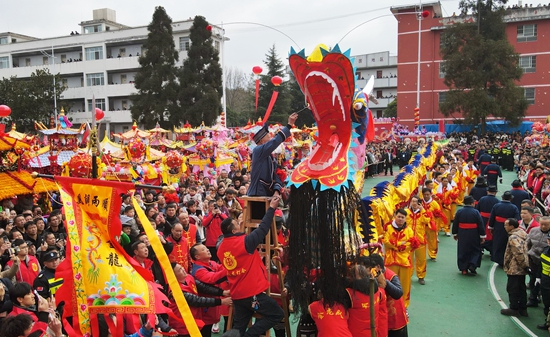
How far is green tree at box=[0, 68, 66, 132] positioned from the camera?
31562mm

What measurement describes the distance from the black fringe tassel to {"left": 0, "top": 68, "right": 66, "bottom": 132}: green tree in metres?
32.7

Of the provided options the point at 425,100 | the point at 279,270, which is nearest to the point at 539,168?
the point at 279,270

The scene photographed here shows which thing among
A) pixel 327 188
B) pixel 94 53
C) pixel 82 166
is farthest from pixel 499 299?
pixel 94 53

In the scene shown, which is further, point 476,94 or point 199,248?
point 476,94

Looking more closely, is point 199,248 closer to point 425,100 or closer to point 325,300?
point 325,300

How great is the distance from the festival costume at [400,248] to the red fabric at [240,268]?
256cm

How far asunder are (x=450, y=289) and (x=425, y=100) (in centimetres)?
3280

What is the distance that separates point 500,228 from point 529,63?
107 feet

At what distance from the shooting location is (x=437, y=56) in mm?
36906

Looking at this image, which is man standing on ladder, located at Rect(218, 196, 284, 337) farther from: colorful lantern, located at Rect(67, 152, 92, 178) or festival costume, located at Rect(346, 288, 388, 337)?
colorful lantern, located at Rect(67, 152, 92, 178)

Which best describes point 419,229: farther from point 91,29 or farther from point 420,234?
point 91,29

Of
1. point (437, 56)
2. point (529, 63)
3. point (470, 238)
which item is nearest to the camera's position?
point (470, 238)

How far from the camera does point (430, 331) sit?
5.90m

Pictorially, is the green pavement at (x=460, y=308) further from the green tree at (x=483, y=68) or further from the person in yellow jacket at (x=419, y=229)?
the green tree at (x=483, y=68)
